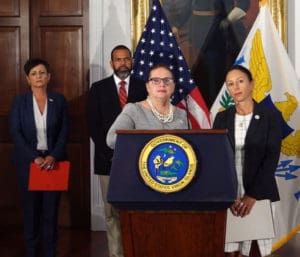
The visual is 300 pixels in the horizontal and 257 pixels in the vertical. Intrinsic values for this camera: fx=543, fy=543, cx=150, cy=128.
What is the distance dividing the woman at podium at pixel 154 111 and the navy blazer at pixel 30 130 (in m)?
1.39

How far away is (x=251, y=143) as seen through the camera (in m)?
2.94

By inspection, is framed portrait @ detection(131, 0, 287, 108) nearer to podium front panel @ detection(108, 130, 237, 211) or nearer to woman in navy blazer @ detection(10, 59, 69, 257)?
woman in navy blazer @ detection(10, 59, 69, 257)

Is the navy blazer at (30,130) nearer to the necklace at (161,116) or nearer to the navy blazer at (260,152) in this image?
the navy blazer at (260,152)

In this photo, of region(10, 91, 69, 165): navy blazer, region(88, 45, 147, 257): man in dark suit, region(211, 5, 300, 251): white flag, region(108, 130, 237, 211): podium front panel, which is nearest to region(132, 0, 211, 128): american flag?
region(88, 45, 147, 257): man in dark suit

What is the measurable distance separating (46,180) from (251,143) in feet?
4.89

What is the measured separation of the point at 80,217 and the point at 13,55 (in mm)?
1709

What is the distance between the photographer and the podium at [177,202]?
1.97 metres

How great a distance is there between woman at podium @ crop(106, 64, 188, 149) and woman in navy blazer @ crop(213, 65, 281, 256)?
53cm

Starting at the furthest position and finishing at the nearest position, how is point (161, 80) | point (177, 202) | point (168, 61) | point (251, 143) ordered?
point (168, 61), point (251, 143), point (161, 80), point (177, 202)

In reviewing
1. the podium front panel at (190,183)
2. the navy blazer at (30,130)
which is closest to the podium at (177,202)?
the podium front panel at (190,183)

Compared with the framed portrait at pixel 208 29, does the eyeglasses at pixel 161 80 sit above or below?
below

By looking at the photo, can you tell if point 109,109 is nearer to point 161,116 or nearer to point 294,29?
point 161,116

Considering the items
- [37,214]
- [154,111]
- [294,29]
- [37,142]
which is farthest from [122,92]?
[294,29]

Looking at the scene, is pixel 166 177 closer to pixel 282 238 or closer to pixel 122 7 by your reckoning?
pixel 282 238
